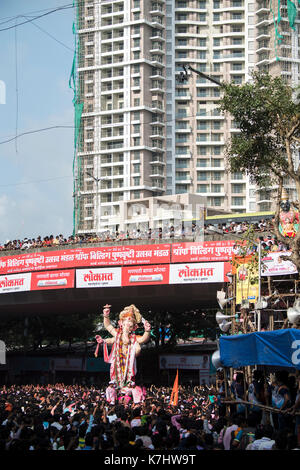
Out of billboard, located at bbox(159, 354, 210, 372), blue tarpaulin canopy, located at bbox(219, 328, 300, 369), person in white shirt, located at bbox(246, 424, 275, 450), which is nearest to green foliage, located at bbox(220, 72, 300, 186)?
blue tarpaulin canopy, located at bbox(219, 328, 300, 369)

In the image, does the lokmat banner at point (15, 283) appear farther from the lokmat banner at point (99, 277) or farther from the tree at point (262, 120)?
the tree at point (262, 120)

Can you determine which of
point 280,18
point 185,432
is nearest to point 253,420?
point 185,432

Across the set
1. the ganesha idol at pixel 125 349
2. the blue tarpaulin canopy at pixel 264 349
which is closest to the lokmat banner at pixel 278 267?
the blue tarpaulin canopy at pixel 264 349

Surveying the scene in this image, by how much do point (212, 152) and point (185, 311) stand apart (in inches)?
1889

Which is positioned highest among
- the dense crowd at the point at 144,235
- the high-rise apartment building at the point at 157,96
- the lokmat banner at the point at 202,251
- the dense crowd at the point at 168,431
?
the high-rise apartment building at the point at 157,96

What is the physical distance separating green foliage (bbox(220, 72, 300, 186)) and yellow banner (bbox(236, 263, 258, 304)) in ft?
10.5

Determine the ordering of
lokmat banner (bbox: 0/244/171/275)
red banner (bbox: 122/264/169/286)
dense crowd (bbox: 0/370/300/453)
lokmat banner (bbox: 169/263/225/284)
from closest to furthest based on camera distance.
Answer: dense crowd (bbox: 0/370/300/453), lokmat banner (bbox: 169/263/225/284), red banner (bbox: 122/264/169/286), lokmat banner (bbox: 0/244/171/275)

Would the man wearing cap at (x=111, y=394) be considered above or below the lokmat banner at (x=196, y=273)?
below

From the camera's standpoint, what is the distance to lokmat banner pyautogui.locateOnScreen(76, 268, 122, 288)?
36.1m

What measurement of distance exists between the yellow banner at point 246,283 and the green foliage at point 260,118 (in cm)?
321

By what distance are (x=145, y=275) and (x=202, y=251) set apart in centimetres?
359

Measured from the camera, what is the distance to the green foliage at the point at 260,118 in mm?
18391

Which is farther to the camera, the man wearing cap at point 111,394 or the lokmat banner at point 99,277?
the lokmat banner at point 99,277

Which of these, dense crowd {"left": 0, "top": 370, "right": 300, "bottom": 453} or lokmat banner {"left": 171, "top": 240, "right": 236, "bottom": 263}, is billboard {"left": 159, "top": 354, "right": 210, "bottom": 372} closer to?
lokmat banner {"left": 171, "top": 240, "right": 236, "bottom": 263}
